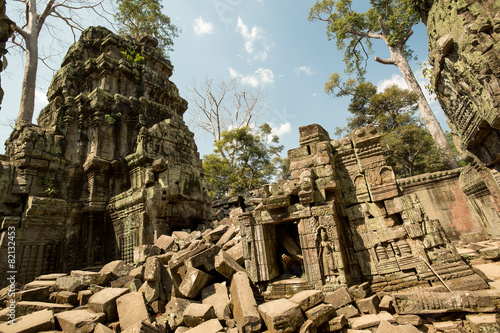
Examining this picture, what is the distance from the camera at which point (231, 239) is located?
5773 mm

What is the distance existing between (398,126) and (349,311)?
1676 cm

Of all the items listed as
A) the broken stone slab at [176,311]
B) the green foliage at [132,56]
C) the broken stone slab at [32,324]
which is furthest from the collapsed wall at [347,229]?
the green foliage at [132,56]

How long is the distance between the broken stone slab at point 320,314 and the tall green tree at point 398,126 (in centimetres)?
1421

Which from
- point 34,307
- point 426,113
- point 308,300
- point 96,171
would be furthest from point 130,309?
point 426,113

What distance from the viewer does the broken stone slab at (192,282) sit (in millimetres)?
4207

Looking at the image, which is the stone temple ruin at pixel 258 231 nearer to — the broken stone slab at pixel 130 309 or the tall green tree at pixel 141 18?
the broken stone slab at pixel 130 309

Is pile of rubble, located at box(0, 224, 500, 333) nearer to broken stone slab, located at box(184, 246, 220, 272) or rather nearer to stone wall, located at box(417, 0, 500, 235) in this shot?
broken stone slab, located at box(184, 246, 220, 272)

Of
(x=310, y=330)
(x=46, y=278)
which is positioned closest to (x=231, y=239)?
(x=310, y=330)

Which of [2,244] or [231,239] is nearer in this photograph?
[231,239]

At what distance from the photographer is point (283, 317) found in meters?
3.03

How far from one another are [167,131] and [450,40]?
8703mm

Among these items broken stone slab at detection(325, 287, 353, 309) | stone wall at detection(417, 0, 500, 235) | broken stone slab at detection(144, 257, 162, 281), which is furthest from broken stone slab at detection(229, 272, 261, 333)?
stone wall at detection(417, 0, 500, 235)

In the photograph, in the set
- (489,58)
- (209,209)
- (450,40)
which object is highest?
(450,40)

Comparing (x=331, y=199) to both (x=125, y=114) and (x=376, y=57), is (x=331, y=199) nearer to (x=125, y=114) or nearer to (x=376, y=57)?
(x=125, y=114)
